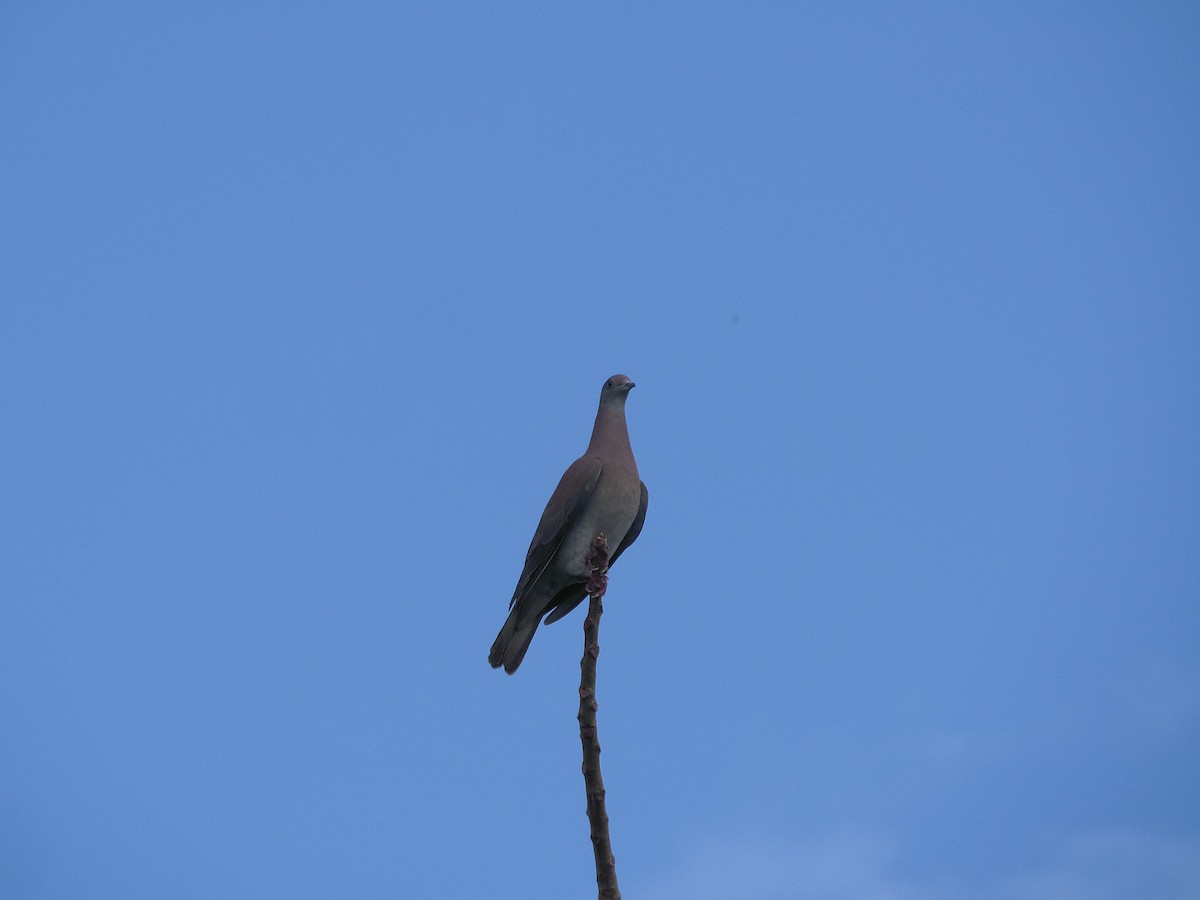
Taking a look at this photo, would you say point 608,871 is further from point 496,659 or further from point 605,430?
point 605,430

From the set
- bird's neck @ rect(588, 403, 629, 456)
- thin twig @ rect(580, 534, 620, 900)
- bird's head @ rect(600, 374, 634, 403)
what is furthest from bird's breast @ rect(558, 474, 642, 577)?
thin twig @ rect(580, 534, 620, 900)

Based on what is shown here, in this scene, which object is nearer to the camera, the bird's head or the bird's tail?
the bird's tail

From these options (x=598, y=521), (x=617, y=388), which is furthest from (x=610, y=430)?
(x=598, y=521)

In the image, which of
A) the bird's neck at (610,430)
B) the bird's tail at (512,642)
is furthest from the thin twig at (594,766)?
the bird's neck at (610,430)

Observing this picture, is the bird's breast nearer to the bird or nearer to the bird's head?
the bird

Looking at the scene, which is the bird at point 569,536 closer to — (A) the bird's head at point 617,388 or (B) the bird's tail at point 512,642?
(B) the bird's tail at point 512,642

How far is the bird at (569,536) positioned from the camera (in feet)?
27.5

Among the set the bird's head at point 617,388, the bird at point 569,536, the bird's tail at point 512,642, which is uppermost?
the bird's head at point 617,388

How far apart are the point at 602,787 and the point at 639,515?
4516mm

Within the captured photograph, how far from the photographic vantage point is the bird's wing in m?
8.40

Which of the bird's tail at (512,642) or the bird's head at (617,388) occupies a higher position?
the bird's head at (617,388)

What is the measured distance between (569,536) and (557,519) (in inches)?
6.0

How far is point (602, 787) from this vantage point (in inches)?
181

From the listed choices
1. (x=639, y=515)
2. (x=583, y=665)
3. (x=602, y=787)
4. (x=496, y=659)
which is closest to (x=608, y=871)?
(x=602, y=787)
